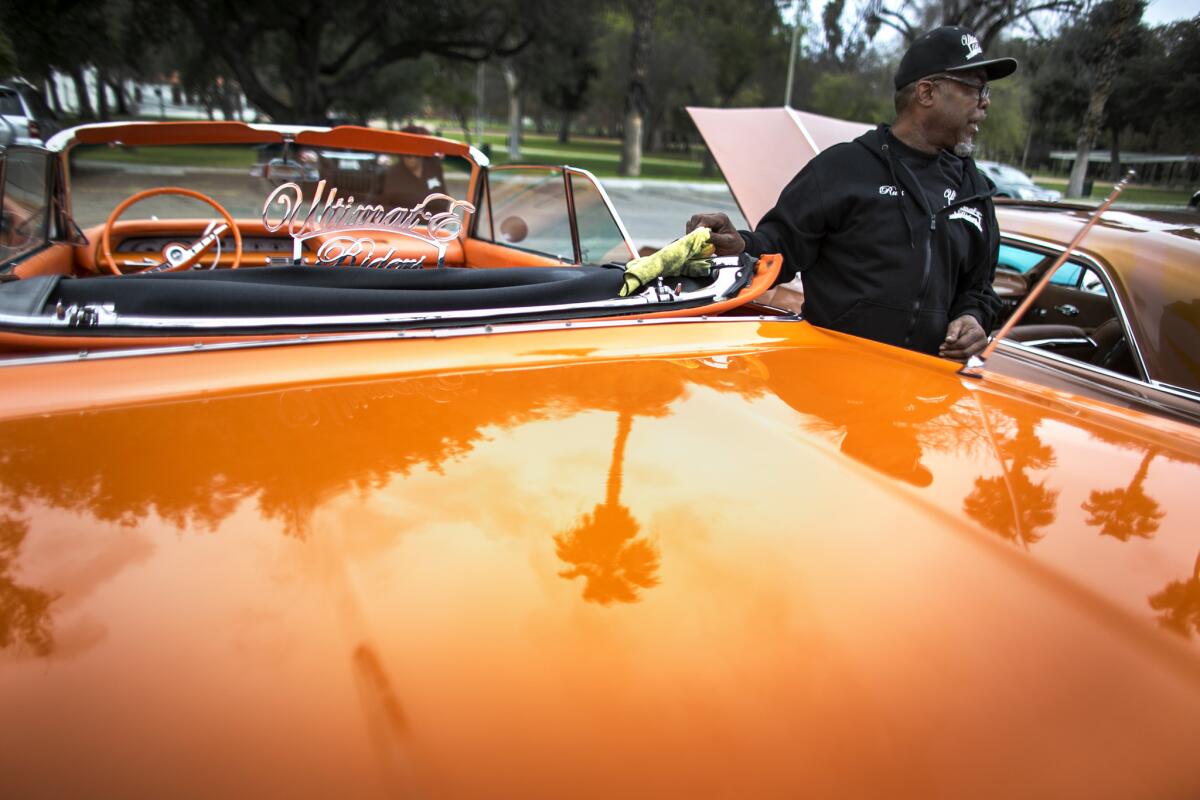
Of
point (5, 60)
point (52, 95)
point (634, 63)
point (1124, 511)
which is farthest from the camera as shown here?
point (634, 63)

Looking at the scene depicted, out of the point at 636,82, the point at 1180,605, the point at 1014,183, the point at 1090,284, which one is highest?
the point at 636,82

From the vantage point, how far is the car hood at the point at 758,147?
4.14m

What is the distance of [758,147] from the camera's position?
173 inches

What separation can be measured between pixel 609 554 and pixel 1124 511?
83 cm

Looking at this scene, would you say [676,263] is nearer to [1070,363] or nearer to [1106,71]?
[1070,363]

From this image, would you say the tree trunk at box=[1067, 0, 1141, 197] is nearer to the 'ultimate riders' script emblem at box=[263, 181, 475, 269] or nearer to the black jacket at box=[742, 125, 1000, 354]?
the black jacket at box=[742, 125, 1000, 354]

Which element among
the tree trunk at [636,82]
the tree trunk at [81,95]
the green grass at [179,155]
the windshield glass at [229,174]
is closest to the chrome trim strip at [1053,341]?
the windshield glass at [229,174]

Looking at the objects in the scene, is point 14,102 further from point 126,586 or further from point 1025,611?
point 1025,611

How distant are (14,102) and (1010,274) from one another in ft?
31.8

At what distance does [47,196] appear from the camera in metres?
3.14

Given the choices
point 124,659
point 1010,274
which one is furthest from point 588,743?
point 1010,274

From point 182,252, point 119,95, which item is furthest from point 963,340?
point 119,95

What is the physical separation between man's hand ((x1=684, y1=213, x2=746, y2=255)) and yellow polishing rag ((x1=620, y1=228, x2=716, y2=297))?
115 millimetres

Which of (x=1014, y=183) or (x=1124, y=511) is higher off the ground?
(x=1124, y=511)
